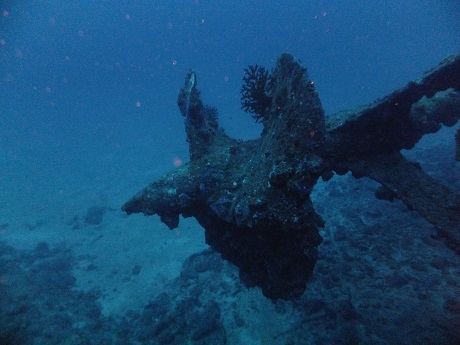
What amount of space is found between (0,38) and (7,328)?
173 ft

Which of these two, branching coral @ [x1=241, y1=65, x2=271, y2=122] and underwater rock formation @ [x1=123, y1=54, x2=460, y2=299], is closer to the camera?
underwater rock formation @ [x1=123, y1=54, x2=460, y2=299]

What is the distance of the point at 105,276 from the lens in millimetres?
16047

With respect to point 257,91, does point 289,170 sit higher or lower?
lower

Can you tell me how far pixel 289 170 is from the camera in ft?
13.6

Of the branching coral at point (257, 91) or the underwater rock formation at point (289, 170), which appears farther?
the branching coral at point (257, 91)

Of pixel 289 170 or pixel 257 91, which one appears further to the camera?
pixel 257 91

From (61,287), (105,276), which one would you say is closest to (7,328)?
(61,287)

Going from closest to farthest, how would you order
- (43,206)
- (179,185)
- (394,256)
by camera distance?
1. (179,185)
2. (394,256)
3. (43,206)

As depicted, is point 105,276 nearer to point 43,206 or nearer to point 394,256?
point 394,256

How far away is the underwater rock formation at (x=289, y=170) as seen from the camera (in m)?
4.40

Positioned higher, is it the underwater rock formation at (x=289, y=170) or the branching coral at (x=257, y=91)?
A: the branching coral at (x=257, y=91)

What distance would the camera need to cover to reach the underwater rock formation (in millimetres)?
4402

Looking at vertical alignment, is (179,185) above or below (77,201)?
below

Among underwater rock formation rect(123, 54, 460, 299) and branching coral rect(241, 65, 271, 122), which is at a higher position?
branching coral rect(241, 65, 271, 122)
